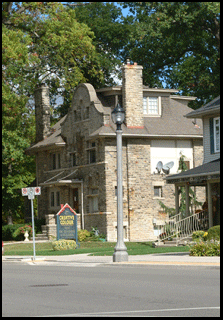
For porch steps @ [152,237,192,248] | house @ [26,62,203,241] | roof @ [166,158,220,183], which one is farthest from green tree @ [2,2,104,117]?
porch steps @ [152,237,192,248]

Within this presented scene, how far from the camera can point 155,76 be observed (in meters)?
59.1

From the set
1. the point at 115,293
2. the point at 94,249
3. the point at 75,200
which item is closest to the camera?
the point at 115,293

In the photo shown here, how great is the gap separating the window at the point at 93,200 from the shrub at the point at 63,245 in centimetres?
1008

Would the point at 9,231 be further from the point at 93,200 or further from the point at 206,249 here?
the point at 206,249

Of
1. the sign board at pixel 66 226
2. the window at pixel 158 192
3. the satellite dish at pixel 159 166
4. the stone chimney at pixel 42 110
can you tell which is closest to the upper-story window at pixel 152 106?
the satellite dish at pixel 159 166

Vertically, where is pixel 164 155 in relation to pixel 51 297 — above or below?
above

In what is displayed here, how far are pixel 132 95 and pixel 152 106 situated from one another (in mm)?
2755

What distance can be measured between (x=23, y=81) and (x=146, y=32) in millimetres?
13354

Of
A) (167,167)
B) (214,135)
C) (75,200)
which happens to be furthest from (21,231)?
(214,135)

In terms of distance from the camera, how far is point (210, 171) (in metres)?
32.2

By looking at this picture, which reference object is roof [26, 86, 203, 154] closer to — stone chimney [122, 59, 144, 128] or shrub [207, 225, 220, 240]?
stone chimney [122, 59, 144, 128]

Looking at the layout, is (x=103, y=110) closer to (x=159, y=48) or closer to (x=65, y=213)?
(x=65, y=213)

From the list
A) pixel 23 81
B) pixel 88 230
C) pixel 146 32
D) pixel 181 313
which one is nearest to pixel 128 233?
pixel 88 230

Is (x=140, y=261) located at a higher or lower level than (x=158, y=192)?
lower
